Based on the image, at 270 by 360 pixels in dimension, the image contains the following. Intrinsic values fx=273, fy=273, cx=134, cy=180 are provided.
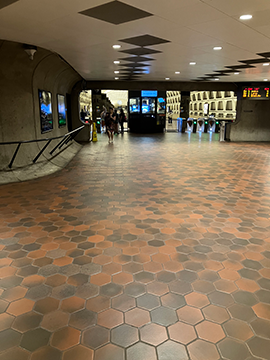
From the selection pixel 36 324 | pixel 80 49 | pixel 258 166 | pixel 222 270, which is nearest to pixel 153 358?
pixel 36 324

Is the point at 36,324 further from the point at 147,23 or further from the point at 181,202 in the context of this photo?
the point at 147,23

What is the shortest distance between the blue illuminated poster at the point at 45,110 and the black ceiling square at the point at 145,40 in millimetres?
3700

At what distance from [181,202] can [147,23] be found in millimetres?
3096

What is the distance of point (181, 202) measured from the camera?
16.1 feet

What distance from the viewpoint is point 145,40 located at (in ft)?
18.8

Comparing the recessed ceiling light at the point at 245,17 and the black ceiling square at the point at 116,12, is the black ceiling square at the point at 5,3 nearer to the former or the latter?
the black ceiling square at the point at 116,12

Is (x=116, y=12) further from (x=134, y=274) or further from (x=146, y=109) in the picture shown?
(x=146, y=109)

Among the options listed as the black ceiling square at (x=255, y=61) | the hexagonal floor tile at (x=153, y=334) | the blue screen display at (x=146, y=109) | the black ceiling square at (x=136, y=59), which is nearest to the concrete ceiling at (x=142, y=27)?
the black ceiling square at (x=136, y=59)

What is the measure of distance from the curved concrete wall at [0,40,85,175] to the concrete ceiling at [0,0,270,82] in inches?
33.1

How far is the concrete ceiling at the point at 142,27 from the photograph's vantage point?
379 cm

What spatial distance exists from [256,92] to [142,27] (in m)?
11.4

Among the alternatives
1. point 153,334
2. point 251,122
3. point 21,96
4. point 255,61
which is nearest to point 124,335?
point 153,334

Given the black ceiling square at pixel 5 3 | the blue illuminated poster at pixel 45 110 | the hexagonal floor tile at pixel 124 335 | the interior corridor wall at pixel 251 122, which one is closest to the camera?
the hexagonal floor tile at pixel 124 335

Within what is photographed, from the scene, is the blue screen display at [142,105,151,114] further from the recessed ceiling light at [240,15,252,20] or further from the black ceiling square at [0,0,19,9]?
the black ceiling square at [0,0,19,9]
